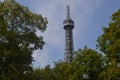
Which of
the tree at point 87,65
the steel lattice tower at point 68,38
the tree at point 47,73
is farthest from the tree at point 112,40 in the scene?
the steel lattice tower at point 68,38

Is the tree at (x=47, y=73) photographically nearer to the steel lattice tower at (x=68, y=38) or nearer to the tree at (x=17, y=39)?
the tree at (x=17, y=39)

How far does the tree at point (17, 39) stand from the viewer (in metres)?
35.2

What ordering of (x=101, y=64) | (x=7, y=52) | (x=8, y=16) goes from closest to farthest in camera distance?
(x=7, y=52) < (x=8, y=16) < (x=101, y=64)

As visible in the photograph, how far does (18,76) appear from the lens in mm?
35250

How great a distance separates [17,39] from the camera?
121 feet

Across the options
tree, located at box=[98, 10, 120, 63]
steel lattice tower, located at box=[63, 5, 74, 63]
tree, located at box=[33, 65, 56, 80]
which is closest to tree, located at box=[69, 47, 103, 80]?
tree, located at box=[98, 10, 120, 63]

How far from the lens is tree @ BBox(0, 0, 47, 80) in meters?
35.2

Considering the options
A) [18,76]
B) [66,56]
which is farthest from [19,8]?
[66,56]

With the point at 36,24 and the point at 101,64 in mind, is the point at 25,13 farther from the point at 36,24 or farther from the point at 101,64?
the point at 101,64

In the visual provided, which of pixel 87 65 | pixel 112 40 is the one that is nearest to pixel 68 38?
pixel 87 65

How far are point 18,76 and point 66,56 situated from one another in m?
114

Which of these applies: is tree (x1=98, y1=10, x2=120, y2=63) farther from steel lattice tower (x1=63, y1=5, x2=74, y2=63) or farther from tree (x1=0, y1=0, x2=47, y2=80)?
steel lattice tower (x1=63, y1=5, x2=74, y2=63)

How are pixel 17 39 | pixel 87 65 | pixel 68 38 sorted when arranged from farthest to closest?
1. pixel 68 38
2. pixel 87 65
3. pixel 17 39

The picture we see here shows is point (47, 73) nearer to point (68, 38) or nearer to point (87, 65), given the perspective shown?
point (87, 65)
